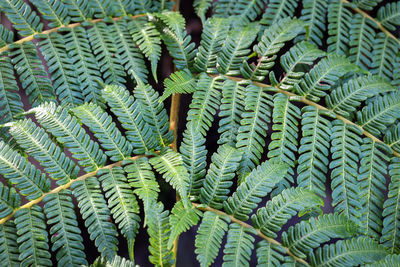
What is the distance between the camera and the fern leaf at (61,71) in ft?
4.96

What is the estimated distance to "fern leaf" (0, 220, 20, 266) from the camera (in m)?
1.18

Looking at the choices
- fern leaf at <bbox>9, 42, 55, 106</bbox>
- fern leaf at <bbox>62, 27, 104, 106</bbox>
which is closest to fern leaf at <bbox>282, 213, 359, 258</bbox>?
fern leaf at <bbox>62, 27, 104, 106</bbox>

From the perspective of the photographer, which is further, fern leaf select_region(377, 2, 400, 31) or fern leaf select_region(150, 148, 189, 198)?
fern leaf select_region(377, 2, 400, 31)

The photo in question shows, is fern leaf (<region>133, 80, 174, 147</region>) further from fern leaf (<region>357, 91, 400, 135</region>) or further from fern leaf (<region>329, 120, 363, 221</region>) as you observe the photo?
fern leaf (<region>357, 91, 400, 135</region>)

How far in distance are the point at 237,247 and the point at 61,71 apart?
0.99 meters

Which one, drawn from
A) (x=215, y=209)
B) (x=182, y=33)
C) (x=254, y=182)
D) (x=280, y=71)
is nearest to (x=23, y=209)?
(x=215, y=209)

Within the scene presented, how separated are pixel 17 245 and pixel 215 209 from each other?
0.69 meters

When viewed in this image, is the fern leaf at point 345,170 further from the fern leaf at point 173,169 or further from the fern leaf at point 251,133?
the fern leaf at point 173,169

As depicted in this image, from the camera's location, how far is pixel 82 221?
5.17 ft

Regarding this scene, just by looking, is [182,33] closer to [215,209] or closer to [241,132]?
[241,132]

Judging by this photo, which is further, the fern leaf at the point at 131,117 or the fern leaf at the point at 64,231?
the fern leaf at the point at 131,117

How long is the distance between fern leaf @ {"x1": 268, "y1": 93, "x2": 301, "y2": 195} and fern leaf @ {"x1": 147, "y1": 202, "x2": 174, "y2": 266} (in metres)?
0.44

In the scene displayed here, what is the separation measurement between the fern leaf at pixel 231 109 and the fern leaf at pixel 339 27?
487mm

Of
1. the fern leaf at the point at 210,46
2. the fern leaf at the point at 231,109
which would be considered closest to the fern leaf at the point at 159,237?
the fern leaf at the point at 231,109
